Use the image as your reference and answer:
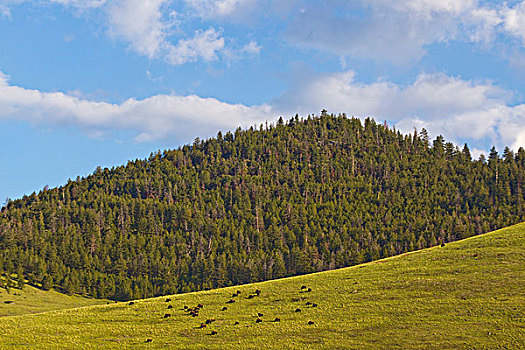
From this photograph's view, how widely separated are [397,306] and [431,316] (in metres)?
5.72

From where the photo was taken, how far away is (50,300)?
19362 centimetres

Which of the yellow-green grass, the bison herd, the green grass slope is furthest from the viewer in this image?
the green grass slope

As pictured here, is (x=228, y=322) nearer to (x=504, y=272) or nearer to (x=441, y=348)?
(x=441, y=348)

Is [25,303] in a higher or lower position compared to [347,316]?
higher

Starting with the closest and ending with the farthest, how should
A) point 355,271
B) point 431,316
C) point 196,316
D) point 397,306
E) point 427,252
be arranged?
point 431,316 < point 397,306 < point 196,316 < point 355,271 < point 427,252

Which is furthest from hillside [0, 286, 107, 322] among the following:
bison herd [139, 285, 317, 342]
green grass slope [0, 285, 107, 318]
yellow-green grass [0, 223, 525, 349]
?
bison herd [139, 285, 317, 342]

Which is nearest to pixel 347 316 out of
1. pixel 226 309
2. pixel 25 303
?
pixel 226 309

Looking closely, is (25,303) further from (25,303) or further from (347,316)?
(347,316)

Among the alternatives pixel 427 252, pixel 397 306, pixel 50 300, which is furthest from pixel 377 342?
pixel 50 300

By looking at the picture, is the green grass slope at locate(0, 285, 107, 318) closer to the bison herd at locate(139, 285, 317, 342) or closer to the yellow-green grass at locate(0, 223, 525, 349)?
the yellow-green grass at locate(0, 223, 525, 349)

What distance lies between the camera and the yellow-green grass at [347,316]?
56.1 metres

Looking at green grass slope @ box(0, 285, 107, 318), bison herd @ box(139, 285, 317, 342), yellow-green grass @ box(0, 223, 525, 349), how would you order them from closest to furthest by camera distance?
yellow-green grass @ box(0, 223, 525, 349) < bison herd @ box(139, 285, 317, 342) < green grass slope @ box(0, 285, 107, 318)

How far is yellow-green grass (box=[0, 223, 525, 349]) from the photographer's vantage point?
56094mm

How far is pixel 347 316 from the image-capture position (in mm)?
64312
